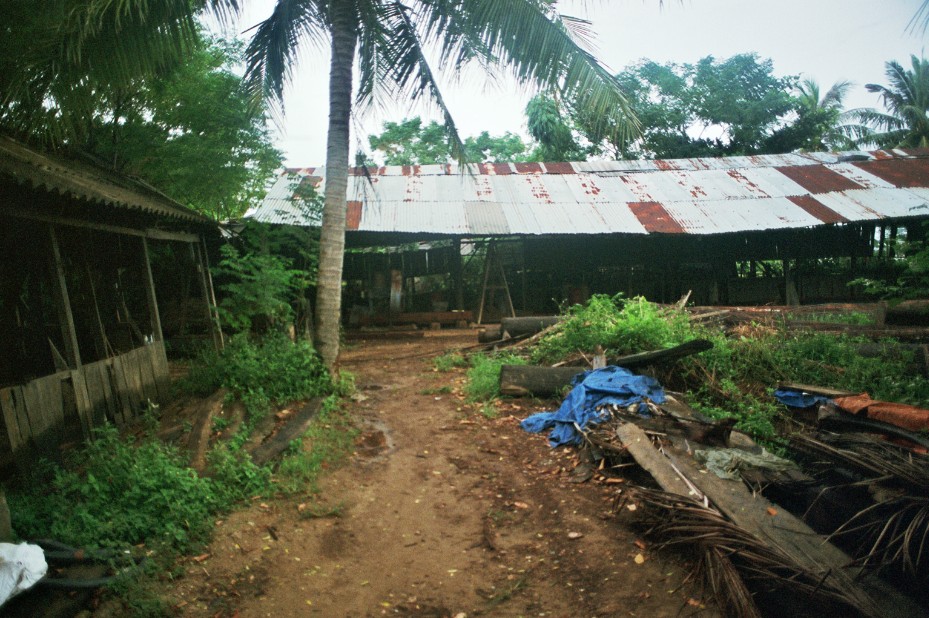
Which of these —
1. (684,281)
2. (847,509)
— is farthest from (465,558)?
(684,281)

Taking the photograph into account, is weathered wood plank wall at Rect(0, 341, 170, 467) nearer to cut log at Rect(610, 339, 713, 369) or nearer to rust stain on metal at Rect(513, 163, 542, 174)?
cut log at Rect(610, 339, 713, 369)

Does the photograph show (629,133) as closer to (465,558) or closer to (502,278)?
(465,558)

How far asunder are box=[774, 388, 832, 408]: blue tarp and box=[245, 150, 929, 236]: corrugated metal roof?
768cm

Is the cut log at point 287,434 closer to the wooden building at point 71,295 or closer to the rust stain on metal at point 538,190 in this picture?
the wooden building at point 71,295

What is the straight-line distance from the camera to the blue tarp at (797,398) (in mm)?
5776

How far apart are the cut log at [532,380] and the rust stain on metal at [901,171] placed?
14316 mm

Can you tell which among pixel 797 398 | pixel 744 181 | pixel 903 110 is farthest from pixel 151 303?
pixel 903 110

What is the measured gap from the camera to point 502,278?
47.5 ft

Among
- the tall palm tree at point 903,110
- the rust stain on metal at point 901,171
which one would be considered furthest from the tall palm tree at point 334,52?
the tall palm tree at point 903,110

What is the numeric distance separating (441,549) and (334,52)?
676 centimetres

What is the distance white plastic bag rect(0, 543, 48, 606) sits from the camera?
9.73 feet

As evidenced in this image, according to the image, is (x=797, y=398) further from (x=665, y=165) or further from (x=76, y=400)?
(x=665, y=165)

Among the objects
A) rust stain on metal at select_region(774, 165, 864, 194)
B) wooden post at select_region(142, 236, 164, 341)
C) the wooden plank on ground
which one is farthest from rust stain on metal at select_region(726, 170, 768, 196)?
wooden post at select_region(142, 236, 164, 341)

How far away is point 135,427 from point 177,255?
7057 mm
